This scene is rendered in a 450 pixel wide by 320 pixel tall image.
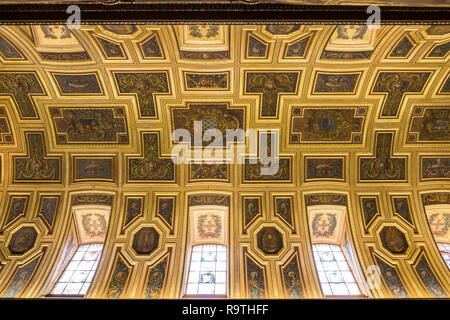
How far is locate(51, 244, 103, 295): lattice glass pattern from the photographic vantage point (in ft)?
27.5

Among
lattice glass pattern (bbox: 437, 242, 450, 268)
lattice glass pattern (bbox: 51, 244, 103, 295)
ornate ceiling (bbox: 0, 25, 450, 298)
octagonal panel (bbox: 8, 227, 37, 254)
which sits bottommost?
lattice glass pattern (bbox: 51, 244, 103, 295)

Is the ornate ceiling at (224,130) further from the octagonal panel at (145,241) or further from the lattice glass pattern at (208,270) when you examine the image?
the lattice glass pattern at (208,270)

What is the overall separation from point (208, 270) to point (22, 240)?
5976mm

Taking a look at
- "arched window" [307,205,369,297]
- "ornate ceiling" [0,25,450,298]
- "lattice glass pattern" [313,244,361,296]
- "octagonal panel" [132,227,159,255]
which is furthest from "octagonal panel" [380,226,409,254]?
"octagonal panel" [132,227,159,255]

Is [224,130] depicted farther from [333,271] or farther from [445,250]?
[445,250]

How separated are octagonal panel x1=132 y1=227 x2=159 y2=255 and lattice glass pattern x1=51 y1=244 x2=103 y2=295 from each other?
122 cm

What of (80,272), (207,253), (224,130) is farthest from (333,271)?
(80,272)

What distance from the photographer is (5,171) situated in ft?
33.6

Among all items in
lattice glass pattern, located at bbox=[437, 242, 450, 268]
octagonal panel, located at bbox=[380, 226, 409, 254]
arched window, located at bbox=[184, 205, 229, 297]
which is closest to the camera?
arched window, located at bbox=[184, 205, 229, 297]

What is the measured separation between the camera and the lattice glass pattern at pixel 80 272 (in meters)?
8.37

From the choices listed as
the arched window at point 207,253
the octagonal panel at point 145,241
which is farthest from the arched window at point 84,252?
the arched window at point 207,253

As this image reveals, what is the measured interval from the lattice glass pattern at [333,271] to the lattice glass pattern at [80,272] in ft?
22.3

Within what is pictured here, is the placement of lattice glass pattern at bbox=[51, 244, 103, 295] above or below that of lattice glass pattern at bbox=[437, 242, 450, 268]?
below

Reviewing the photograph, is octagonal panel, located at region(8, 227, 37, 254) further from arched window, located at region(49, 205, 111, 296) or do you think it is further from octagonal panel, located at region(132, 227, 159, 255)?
octagonal panel, located at region(132, 227, 159, 255)
